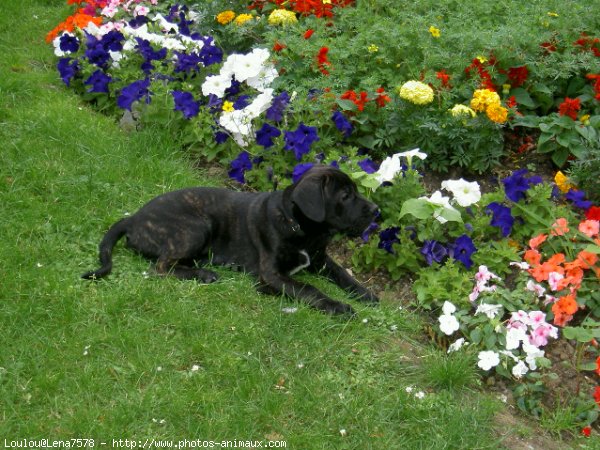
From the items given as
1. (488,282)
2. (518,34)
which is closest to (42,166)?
(488,282)

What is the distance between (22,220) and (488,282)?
3112 mm

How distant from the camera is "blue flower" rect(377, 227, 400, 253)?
4.83m

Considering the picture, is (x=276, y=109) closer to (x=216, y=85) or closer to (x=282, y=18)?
(x=216, y=85)

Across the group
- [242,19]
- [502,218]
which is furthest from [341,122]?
[242,19]

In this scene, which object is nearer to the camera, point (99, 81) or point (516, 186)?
point (516, 186)

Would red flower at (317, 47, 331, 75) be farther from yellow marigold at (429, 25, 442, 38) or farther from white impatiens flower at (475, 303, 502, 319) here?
white impatiens flower at (475, 303, 502, 319)

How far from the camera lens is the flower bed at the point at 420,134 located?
428cm

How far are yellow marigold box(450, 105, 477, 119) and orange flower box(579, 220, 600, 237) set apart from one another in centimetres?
127

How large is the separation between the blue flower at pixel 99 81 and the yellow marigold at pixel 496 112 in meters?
3.43

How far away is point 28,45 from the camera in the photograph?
7.93 metres

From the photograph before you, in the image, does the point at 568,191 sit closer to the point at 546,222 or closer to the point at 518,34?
the point at 546,222

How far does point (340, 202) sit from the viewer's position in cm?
451

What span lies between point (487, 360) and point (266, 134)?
2447 millimetres

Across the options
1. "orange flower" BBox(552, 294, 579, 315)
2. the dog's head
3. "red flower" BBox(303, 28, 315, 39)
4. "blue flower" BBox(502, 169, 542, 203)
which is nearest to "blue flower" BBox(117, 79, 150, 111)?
"red flower" BBox(303, 28, 315, 39)
